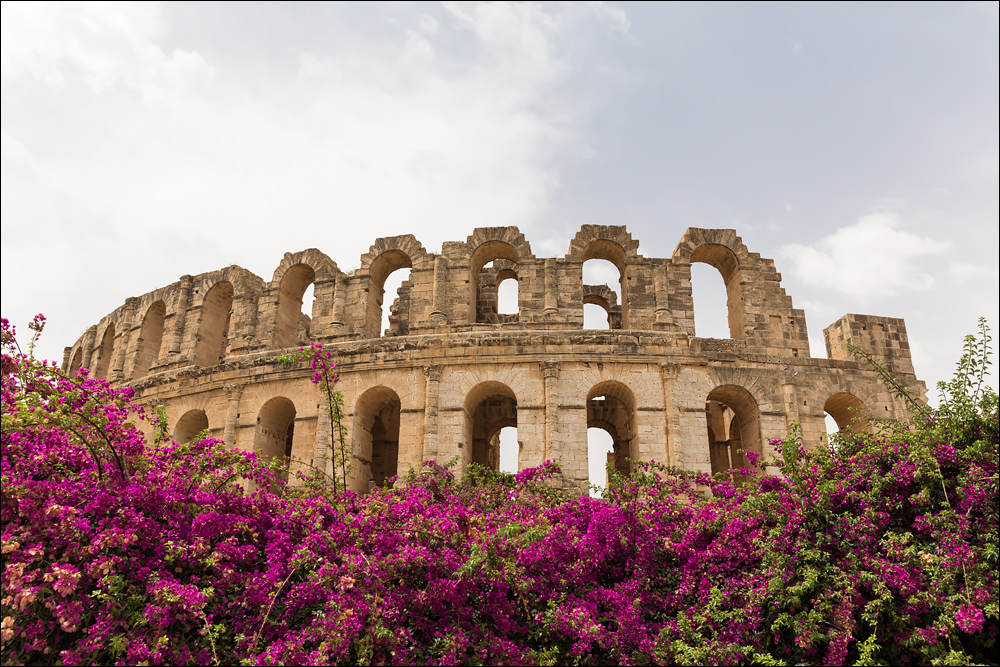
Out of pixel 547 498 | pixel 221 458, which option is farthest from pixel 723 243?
pixel 221 458

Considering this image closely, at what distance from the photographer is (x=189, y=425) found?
17.4m

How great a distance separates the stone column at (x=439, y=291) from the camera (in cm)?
1578

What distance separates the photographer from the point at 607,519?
9141mm

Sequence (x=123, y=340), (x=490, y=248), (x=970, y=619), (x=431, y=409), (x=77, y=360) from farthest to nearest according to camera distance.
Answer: (x=77, y=360) → (x=123, y=340) → (x=490, y=248) → (x=431, y=409) → (x=970, y=619)

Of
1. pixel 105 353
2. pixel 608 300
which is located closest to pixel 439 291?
pixel 608 300

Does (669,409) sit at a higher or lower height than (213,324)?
lower

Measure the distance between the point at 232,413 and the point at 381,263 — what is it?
5137 mm

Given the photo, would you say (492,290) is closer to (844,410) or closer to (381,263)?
(381,263)

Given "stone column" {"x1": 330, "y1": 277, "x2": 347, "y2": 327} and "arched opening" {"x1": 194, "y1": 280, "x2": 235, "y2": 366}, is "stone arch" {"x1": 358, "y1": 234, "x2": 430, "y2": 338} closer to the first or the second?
"stone column" {"x1": 330, "y1": 277, "x2": 347, "y2": 327}

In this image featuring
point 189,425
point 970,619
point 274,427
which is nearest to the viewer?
point 970,619

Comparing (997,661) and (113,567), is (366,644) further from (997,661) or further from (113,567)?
(997,661)

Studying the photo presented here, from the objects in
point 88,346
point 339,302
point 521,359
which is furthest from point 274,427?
point 88,346

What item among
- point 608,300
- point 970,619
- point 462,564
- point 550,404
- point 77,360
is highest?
point 608,300

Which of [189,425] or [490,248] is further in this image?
[189,425]
